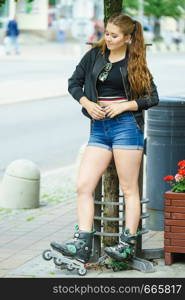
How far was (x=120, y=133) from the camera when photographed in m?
6.49

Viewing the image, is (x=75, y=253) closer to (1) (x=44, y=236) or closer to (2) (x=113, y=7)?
(1) (x=44, y=236)

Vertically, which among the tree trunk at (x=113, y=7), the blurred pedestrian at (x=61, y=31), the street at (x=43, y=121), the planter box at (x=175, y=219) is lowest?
the blurred pedestrian at (x=61, y=31)

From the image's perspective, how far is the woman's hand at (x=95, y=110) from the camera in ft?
21.1

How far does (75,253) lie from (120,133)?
923 mm

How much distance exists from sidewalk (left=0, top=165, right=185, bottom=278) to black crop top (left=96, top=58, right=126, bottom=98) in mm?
1311

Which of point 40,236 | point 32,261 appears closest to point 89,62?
point 32,261

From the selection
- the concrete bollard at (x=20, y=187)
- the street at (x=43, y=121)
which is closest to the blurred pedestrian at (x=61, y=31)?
the street at (x=43, y=121)

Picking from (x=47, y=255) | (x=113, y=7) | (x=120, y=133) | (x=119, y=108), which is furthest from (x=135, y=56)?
(x=47, y=255)

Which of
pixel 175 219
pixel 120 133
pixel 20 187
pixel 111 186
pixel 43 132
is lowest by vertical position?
pixel 43 132

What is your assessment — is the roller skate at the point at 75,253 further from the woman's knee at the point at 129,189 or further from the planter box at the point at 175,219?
the planter box at the point at 175,219

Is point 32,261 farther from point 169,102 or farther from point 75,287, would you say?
point 169,102

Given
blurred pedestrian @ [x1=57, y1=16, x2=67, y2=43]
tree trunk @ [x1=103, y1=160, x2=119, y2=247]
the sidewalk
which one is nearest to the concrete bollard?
the sidewalk

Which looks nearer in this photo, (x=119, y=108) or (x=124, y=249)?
(x=119, y=108)

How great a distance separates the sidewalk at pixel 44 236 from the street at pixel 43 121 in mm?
2529
